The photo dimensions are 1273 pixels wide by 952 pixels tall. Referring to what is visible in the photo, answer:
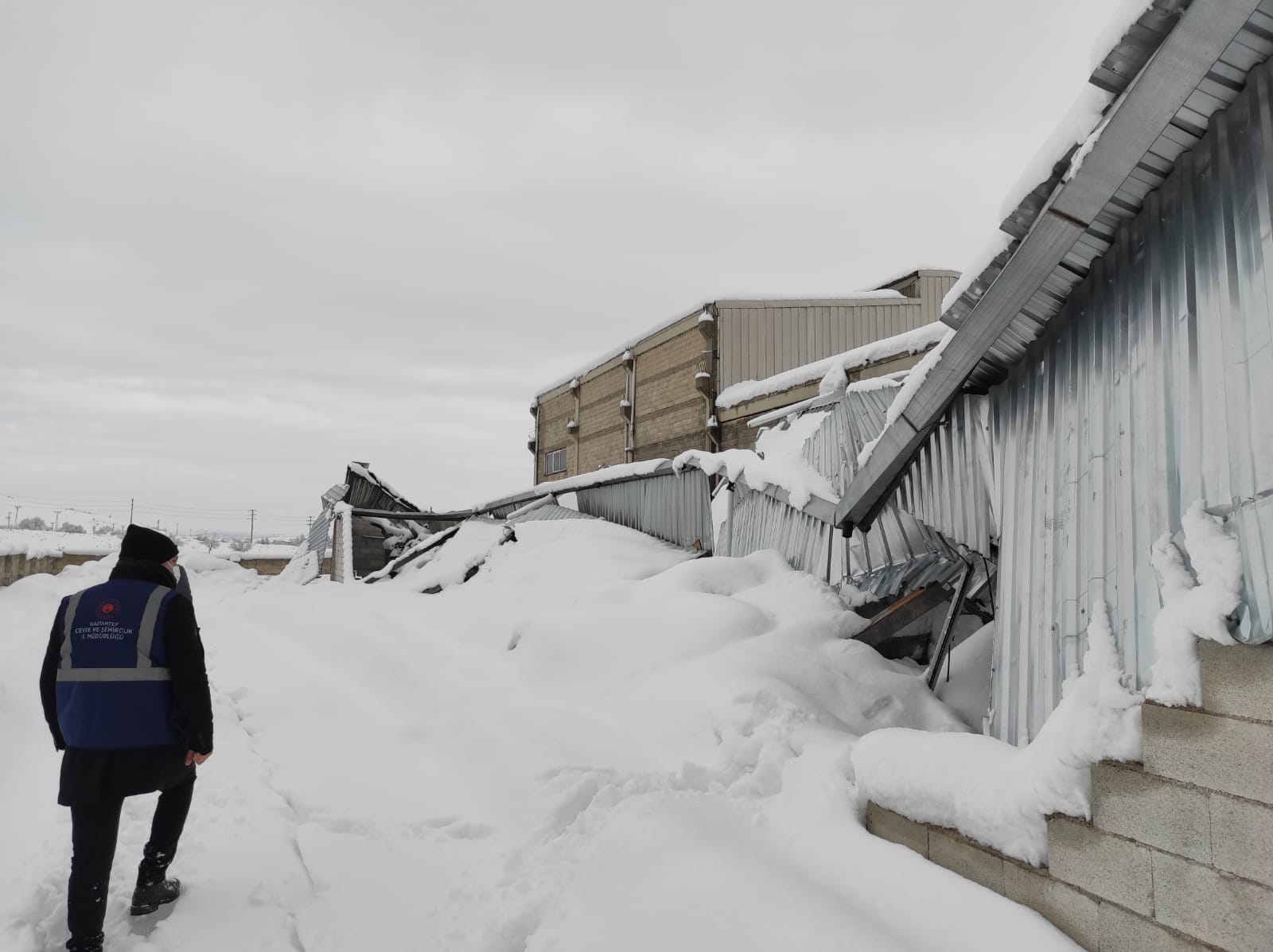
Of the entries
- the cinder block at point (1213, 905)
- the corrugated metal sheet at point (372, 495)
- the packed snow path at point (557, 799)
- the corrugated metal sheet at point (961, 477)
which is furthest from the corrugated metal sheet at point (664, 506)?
the corrugated metal sheet at point (372, 495)

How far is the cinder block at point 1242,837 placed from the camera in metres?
2.24

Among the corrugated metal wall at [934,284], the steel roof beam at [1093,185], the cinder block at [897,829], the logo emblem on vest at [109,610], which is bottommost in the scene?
the cinder block at [897,829]

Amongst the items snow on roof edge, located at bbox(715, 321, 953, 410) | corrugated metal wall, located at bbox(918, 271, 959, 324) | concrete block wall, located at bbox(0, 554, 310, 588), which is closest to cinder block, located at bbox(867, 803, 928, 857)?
snow on roof edge, located at bbox(715, 321, 953, 410)

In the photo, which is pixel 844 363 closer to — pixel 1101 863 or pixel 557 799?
pixel 557 799

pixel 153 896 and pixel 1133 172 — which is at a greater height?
pixel 1133 172

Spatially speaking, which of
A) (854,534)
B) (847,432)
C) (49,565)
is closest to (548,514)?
(847,432)

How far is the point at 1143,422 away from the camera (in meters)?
3.10

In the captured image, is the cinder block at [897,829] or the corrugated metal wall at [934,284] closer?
the cinder block at [897,829]

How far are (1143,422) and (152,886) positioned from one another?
4.85 metres

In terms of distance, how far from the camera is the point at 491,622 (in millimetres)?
8555

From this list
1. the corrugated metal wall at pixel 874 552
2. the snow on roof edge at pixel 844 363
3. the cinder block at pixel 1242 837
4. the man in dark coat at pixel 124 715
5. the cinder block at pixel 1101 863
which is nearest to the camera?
the cinder block at pixel 1242 837

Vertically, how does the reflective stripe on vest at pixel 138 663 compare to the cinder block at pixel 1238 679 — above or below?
below

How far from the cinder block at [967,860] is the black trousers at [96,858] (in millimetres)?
3539

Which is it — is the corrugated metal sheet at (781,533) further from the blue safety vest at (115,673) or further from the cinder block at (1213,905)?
the blue safety vest at (115,673)
